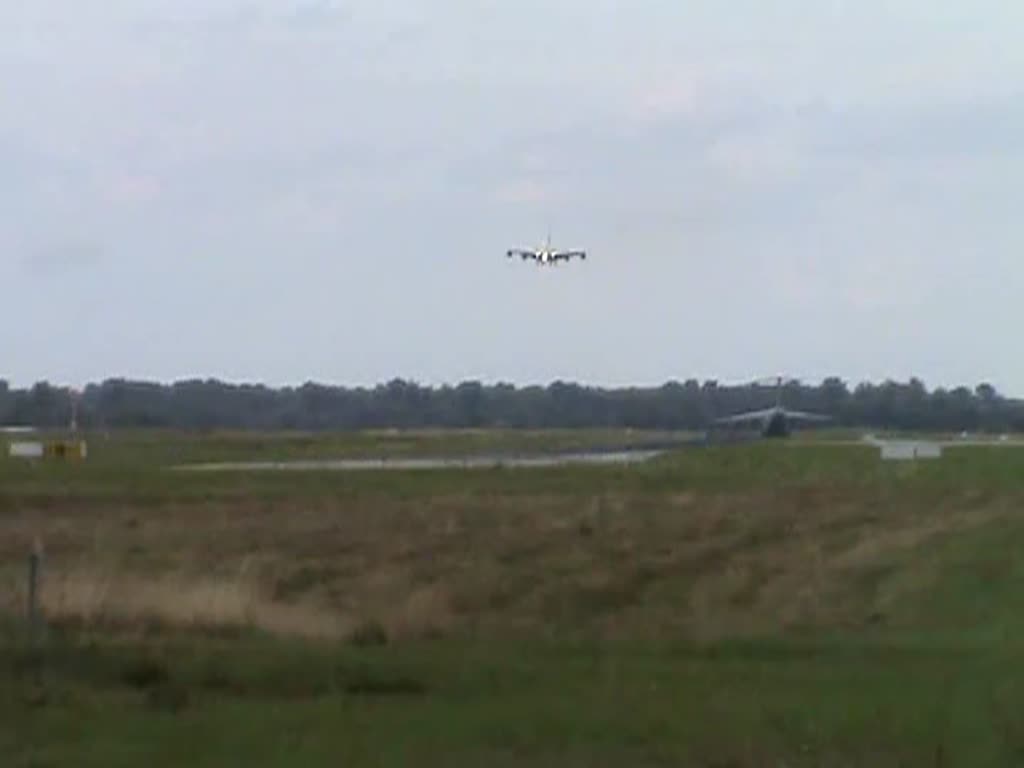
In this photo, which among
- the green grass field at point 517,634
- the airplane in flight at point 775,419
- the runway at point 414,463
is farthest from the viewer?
the airplane in flight at point 775,419

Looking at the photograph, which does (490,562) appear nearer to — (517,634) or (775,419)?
(517,634)

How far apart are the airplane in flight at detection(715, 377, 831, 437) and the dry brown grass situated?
80.9 metres

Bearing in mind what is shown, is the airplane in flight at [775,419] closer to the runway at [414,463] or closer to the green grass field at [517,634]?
the runway at [414,463]

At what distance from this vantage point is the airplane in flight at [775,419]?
456 ft

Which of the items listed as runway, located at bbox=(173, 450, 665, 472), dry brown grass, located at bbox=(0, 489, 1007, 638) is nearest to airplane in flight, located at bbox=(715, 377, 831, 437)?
runway, located at bbox=(173, 450, 665, 472)

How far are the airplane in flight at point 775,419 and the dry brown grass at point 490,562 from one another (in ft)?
265

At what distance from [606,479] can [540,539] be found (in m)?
27.7

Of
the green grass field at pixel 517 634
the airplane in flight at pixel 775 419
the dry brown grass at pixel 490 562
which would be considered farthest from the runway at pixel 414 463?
the airplane in flight at pixel 775 419

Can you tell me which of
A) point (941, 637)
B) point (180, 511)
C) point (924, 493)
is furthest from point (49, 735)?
point (924, 493)

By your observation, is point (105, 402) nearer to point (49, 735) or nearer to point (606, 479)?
point (606, 479)

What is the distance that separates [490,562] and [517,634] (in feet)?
46.6

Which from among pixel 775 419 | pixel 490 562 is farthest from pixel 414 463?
pixel 775 419

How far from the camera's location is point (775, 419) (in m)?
141

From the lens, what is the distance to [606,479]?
69375mm
